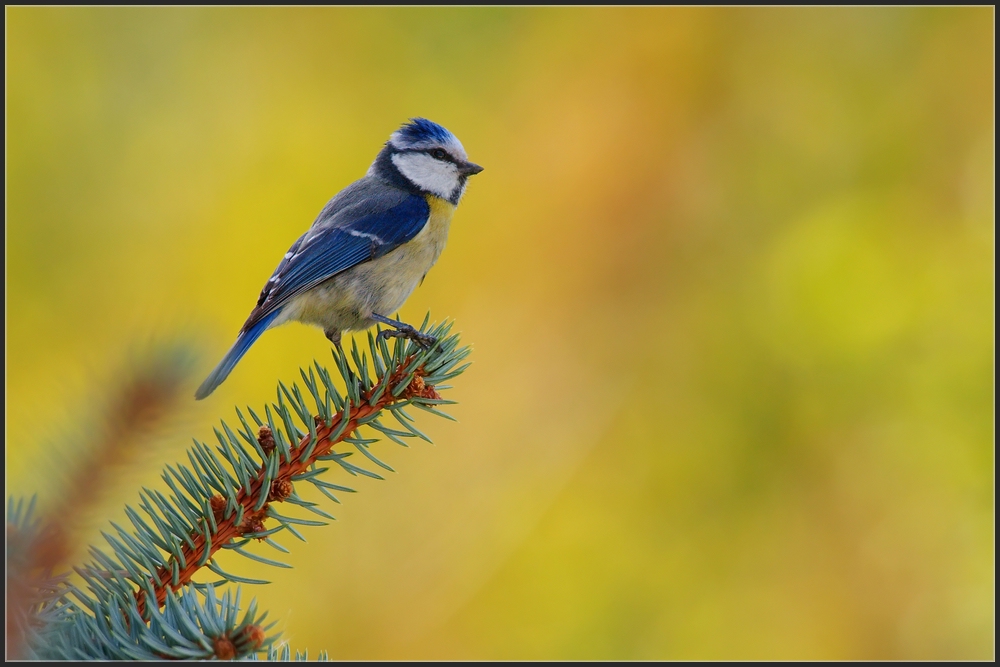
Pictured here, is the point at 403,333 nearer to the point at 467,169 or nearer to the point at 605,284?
the point at 467,169

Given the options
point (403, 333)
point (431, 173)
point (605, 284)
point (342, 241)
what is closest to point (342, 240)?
point (342, 241)

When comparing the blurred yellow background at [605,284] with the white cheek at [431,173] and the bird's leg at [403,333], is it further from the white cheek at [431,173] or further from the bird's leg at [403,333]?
the bird's leg at [403,333]

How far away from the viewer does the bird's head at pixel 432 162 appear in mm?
2244

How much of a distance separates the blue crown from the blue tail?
0.73 meters

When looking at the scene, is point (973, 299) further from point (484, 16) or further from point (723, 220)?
point (484, 16)

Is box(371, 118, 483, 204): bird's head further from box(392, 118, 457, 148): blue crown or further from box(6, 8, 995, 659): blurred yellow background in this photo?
box(6, 8, 995, 659): blurred yellow background

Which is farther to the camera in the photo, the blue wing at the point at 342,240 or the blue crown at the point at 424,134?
the blue crown at the point at 424,134

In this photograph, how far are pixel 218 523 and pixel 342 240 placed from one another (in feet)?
3.39

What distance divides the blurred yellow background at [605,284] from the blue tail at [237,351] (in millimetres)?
1046

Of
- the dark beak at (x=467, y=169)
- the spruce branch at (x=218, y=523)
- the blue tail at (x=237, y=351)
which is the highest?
the dark beak at (x=467, y=169)

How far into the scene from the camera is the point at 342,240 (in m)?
1.94

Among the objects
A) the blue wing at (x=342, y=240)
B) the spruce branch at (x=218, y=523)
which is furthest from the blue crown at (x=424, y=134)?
the spruce branch at (x=218, y=523)

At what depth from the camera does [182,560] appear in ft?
3.14

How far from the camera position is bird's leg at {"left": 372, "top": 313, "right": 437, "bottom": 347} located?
4.32ft
